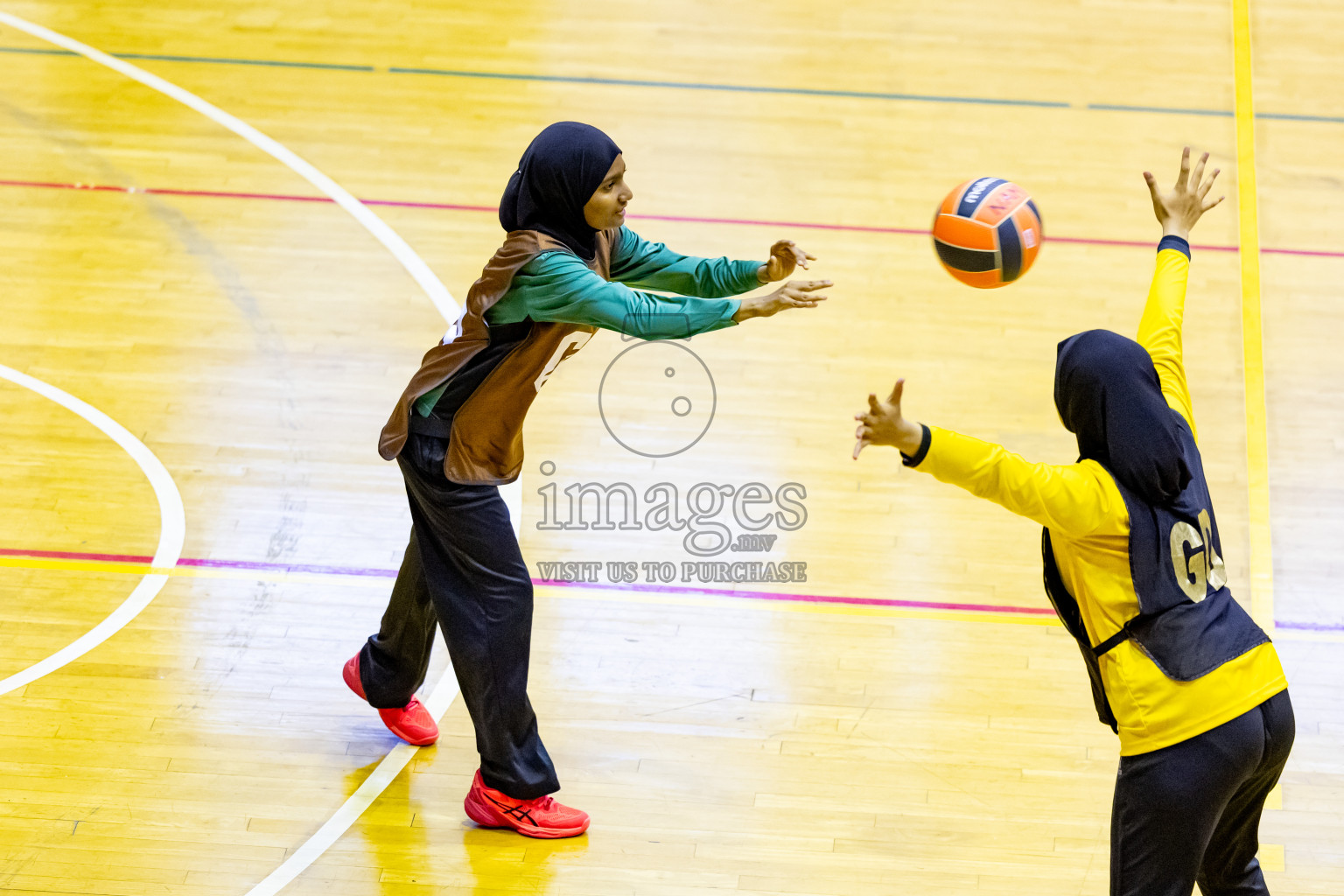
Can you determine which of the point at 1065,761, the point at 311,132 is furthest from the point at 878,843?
the point at 311,132

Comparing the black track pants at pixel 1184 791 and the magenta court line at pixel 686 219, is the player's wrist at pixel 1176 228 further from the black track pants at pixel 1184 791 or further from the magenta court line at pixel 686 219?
the magenta court line at pixel 686 219

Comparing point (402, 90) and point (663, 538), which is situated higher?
point (402, 90)

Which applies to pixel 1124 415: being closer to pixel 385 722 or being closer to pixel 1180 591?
pixel 1180 591

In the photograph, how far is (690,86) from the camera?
25.8ft

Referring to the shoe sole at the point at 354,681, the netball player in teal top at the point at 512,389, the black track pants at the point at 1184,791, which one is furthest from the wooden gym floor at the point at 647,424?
the black track pants at the point at 1184,791

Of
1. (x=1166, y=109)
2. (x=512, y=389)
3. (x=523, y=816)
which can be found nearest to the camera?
(x=512, y=389)

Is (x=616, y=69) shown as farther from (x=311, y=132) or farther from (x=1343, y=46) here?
(x=1343, y=46)

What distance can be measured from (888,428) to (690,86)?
529cm

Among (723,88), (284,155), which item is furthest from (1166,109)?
(284,155)

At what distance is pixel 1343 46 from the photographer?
8.20 m

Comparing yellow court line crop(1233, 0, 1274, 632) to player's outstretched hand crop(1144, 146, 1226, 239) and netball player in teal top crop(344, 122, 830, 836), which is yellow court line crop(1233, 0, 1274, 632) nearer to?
player's outstretched hand crop(1144, 146, 1226, 239)

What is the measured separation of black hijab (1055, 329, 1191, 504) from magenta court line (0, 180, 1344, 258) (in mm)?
3824

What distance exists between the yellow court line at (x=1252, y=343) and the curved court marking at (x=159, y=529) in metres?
4.15

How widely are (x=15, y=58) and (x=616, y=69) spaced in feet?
11.6
